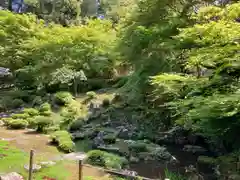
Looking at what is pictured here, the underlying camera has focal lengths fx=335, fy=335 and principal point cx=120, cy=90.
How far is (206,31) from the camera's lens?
8492 mm

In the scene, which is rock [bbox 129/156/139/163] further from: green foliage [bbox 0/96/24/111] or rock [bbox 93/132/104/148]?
green foliage [bbox 0/96/24/111]

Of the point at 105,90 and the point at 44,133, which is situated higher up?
the point at 105,90

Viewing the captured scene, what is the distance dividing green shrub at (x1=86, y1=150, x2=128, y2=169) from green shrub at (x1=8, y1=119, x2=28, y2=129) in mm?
5283

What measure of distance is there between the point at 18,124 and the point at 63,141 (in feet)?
11.4

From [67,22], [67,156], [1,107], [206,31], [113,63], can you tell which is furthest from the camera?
[67,22]

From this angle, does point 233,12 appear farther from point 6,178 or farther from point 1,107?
point 1,107

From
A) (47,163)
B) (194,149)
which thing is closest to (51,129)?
(47,163)

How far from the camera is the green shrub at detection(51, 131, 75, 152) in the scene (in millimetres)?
11734

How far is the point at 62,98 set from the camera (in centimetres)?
1742

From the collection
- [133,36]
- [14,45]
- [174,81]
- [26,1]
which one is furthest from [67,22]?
[174,81]

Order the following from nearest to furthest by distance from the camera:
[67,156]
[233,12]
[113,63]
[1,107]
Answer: [233,12]
[67,156]
[1,107]
[113,63]

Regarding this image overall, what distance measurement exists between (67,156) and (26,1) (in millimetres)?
24517

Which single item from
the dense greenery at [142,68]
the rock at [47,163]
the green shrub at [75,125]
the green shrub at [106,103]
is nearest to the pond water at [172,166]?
the dense greenery at [142,68]

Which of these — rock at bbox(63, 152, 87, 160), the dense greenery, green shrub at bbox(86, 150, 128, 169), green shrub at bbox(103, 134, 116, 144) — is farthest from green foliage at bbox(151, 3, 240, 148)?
green shrub at bbox(103, 134, 116, 144)
